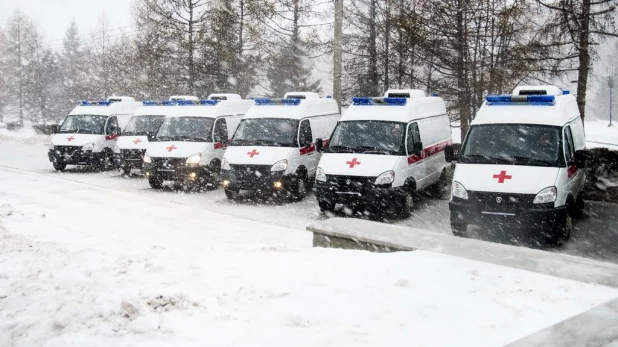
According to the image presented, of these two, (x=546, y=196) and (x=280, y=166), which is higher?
(x=280, y=166)

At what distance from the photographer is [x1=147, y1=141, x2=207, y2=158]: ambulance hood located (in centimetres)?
1506

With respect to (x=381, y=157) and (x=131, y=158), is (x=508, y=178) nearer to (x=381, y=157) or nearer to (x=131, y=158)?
(x=381, y=157)

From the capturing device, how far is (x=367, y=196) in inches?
442

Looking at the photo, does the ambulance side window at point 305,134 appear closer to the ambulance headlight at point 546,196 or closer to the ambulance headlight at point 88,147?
the ambulance headlight at point 546,196

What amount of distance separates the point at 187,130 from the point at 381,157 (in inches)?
256

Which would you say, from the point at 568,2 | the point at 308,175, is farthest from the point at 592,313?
the point at 568,2

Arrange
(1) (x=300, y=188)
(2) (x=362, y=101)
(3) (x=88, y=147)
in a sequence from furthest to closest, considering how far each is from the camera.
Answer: (3) (x=88, y=147), (1) (x=300, y=188), (2) (x=362, y=101)

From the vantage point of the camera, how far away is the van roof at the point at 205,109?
16250 millimetres

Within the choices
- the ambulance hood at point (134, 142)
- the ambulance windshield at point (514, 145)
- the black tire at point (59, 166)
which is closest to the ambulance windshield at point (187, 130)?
the ambulance hood at point (134, 142)

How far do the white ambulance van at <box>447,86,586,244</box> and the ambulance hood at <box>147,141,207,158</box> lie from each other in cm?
703

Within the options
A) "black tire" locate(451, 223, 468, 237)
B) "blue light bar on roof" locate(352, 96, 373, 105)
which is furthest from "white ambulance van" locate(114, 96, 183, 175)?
"black tire" locate(451, 223, 468, 237)

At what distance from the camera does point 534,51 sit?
15.0m

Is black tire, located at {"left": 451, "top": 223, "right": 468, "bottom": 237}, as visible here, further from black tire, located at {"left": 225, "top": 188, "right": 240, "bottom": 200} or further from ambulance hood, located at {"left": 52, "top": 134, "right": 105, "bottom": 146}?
ambulance hood, located at {"left": 52, "top": 134, "right": 105, "bottom": 146}

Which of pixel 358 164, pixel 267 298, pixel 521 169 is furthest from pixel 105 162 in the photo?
pixel 267 298
